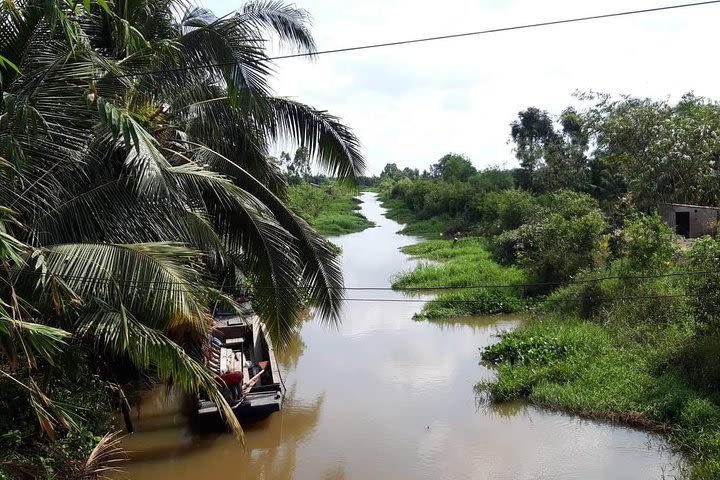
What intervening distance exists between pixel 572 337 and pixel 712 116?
10.5 m

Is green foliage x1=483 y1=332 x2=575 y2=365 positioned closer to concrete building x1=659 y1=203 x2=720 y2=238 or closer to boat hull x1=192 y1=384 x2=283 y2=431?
boat hull x1=192 y1=384 x2=283 y2=431

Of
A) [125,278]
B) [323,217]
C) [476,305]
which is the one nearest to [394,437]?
[125,278]

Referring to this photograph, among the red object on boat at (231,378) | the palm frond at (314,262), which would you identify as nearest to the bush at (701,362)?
the palm frond at (314,262)

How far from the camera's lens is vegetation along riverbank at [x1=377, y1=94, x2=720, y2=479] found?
764cm

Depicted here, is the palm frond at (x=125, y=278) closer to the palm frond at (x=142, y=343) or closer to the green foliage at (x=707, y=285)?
the palm frond at (x=142, y=343)

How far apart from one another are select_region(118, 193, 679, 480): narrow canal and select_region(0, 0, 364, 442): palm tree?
1725 millimetres

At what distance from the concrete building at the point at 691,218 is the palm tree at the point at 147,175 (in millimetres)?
10107

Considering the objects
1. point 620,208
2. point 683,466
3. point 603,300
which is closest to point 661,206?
point 620,208

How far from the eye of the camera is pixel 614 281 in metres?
11.0

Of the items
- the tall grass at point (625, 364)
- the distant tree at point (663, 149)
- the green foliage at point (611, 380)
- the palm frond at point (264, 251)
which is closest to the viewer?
the palm frond at point (264, 251)

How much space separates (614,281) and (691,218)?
5.33 m

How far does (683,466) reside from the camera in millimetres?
6395

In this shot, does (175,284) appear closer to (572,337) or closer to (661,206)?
(572,337)

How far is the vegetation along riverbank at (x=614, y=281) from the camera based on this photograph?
7.64 meters
